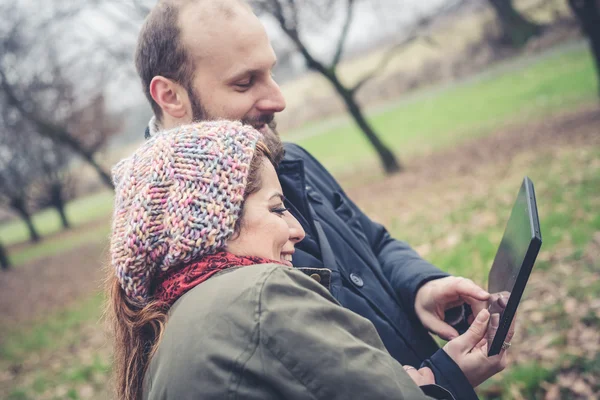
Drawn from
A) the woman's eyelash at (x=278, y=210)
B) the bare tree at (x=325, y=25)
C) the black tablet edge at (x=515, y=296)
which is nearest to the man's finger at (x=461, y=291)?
the black tablet edge at (x=515, y=296)

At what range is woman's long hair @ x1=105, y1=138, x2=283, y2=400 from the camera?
1.37 metres

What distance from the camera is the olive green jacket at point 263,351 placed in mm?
1084

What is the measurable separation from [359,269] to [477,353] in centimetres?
57

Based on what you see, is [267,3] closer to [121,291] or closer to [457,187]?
[457,187]

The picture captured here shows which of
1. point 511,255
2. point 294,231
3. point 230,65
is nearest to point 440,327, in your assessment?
point 511,255

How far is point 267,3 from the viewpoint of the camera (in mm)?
9555

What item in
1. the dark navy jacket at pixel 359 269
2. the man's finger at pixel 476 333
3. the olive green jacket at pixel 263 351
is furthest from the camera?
the dark navy jacket at pixel 359 269

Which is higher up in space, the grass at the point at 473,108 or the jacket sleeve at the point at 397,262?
the jacket sleeve at the point at 397,262

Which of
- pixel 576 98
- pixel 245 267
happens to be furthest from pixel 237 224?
pixel 576 98

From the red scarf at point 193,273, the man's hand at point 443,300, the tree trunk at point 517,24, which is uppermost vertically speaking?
the red scarf at point 193,273

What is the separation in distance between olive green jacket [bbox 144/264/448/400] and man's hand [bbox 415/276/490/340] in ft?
2.67

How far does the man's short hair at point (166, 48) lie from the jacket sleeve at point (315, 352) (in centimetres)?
127

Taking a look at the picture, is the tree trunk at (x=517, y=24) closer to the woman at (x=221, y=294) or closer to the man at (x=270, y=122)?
the man at (x=270, y=122)

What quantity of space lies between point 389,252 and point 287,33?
8.82m
